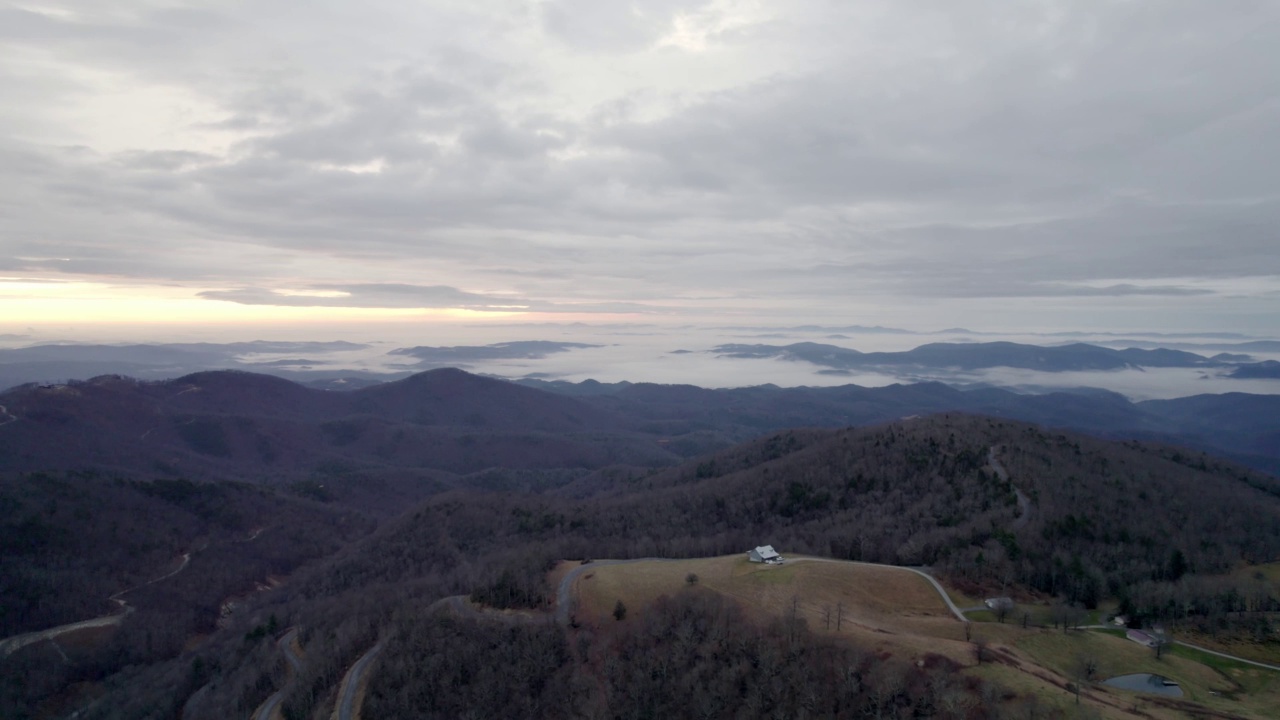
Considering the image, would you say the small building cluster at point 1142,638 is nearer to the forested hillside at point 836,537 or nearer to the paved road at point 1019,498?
the forested hillside at point 836,537

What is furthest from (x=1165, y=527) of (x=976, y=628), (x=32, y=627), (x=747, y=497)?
(x=32, y=627)

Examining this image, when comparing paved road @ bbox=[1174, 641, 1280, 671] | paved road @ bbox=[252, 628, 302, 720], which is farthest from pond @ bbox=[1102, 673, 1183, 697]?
paved road @ bbox=[252, 628, 302, 720]

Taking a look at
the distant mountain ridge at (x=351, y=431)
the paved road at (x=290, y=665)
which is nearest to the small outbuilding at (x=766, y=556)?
the paved road at (x=290, y=665)

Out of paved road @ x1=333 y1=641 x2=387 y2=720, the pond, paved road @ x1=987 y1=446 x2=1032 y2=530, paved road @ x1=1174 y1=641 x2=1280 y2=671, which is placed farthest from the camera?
paved road @ x1=987 y1=446 x2=1032 y2=530

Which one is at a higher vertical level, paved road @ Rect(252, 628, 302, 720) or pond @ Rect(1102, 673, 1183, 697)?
pond @ Rect(1102, 673, 1183, 697)

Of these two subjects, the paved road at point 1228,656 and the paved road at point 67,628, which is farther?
the paved road at point 67,628

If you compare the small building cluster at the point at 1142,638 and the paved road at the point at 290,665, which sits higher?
the small building cluster at the point at 1142,638

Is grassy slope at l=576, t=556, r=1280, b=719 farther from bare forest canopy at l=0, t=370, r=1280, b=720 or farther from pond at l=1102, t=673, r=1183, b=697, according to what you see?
bare forest canopy at l=0, t=370, r=1280, b=720

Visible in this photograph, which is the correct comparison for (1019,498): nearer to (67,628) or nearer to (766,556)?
(766,556)
